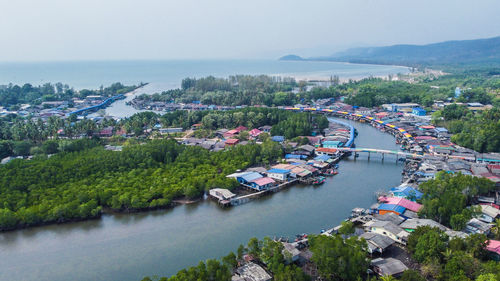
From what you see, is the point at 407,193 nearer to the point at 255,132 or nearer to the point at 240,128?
the point at 255,132

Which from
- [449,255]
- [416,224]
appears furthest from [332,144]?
[449,255]

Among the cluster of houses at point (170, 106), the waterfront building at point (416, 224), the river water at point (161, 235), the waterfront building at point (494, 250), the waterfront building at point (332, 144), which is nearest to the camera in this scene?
the waterfront building at point (494, 250)

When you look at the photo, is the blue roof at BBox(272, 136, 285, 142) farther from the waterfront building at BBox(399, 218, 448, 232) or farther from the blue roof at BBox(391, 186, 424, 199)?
the waterfront building at BBox(399, 218, 448, 232)

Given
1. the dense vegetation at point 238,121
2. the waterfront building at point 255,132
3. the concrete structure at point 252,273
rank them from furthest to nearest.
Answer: the dense vegetation at point 238,121
the waterfront building at point 255,132
the concrete structure at point 252,273

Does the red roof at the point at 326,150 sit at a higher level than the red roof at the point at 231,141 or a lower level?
lower

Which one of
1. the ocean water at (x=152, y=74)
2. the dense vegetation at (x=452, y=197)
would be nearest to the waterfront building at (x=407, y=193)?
the dense vegetation at (x=452, y=197)

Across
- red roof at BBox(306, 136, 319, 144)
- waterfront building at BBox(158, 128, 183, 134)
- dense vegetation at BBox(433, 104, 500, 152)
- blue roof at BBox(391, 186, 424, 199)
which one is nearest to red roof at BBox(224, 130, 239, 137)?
waterfront building at BBox(158, 128, 183, 134)

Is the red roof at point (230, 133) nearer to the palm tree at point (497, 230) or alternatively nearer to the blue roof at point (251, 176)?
the blue roof at point (251, 176)
